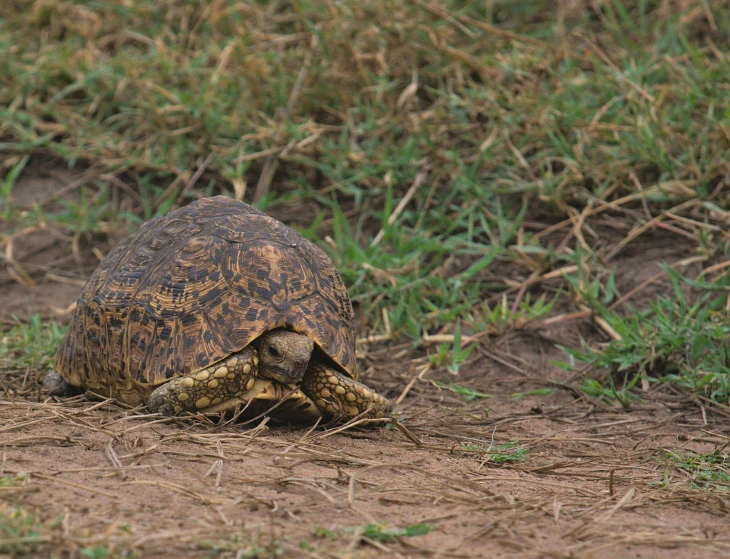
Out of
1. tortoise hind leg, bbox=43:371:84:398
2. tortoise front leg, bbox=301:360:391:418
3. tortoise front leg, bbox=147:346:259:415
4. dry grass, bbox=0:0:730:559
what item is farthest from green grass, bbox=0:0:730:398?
tortoise front leg, bbox=147:346:259:415

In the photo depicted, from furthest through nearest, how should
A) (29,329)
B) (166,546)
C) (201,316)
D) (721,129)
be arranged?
1. (721,129)
2. (29,329)
3. (201,316)
4. (166,546)

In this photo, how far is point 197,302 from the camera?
11.3 feet

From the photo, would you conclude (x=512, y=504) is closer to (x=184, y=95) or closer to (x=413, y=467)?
(x=413, y=467)

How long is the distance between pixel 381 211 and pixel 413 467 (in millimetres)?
3176

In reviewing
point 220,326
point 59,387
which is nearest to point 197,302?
point 220,326

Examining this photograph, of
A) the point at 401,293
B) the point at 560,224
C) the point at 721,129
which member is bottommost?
the point at 401,293

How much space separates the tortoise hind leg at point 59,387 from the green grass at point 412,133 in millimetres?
512

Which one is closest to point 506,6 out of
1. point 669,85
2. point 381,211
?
point 669,85

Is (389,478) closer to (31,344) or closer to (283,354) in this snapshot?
(283,354)

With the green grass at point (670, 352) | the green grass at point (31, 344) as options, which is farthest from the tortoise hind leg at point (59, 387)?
the green grass at point (670, 352)

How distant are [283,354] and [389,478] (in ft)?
2.31

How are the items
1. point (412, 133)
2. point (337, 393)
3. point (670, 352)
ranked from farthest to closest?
point (412, 133)
point (670, 352)
point (337, 393)

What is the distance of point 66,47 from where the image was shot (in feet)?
23.8

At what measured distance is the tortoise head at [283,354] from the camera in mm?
3334
